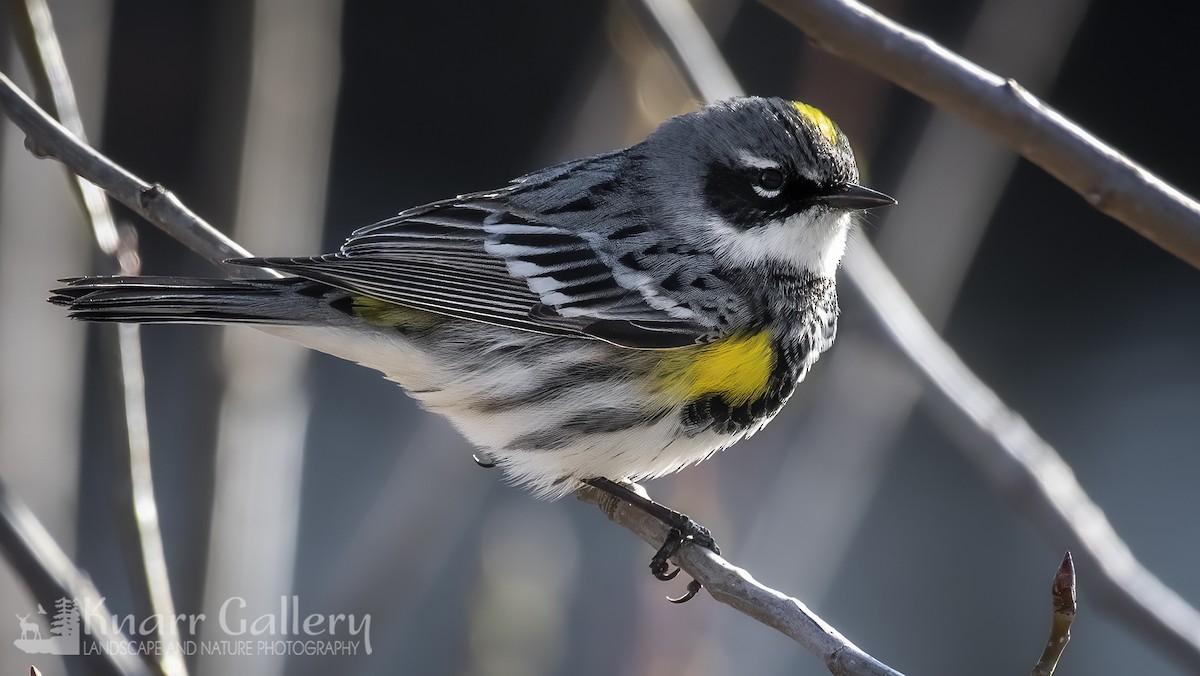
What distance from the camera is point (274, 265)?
3092 mm

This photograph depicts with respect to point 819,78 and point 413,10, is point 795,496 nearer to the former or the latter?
point 819,78

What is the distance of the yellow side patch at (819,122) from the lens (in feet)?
12.0

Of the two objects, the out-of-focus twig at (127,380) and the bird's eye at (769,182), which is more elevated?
the bird's eye at (769,182)

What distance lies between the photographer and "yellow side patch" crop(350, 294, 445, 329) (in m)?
3.58

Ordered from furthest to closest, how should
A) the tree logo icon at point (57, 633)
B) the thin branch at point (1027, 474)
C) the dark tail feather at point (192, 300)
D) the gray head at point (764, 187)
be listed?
the gray head at point (764, 187)
the dark tail feather at point (192, 300)
the thin branch at point (1027, 474)
the tree logo icon at point (57, 633)

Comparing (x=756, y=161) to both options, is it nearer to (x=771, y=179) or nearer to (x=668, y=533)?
(x=771, y=179)

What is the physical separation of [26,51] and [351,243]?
1.07 meters

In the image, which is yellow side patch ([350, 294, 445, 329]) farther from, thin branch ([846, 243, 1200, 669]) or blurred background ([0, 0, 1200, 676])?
thin branch ([846, 243, 1200, 669])

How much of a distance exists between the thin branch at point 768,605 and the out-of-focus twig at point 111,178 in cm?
138

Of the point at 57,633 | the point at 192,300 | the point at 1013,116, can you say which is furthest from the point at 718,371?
the point at 57,633

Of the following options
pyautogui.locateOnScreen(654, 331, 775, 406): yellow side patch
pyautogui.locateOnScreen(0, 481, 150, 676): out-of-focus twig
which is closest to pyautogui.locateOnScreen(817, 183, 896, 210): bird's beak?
pyautogui.locateOnScreen(654, 331, 775, 406): yellow side patch

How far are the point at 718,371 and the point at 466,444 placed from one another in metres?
0.83

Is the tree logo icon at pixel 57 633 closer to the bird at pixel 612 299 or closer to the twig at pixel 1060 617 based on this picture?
the bird at pixel 612 299

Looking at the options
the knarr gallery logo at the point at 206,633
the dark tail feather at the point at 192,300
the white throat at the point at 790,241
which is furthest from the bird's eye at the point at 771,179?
the knarr gallery logo at the point at 206,633
